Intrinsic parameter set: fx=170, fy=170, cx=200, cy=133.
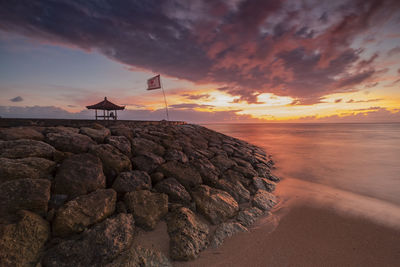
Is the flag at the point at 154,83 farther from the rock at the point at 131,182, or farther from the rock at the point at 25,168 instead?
the rock at the point at 25,168

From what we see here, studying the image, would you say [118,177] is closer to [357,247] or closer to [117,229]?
[117,229]

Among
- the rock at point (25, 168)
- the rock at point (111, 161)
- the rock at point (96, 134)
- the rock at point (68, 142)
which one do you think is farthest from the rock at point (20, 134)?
the rock at point (111, 161)

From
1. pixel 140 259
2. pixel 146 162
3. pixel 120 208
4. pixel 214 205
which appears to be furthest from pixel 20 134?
pixel 214 205

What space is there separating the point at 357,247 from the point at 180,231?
11.5 ft

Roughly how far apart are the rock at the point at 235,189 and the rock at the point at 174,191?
50.8 inches

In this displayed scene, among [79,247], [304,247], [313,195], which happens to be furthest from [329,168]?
[79,247]

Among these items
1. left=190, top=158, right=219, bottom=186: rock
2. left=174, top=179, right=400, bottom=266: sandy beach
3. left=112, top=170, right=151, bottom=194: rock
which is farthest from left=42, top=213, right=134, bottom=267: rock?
left=190, top=158, right=219, bottom=186: rock

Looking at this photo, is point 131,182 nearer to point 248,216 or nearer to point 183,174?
point 183,174

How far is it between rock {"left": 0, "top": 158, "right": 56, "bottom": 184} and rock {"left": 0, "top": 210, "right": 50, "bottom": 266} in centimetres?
89

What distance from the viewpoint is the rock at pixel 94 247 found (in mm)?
2496

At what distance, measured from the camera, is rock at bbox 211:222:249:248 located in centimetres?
327

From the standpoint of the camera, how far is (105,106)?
12914 mm

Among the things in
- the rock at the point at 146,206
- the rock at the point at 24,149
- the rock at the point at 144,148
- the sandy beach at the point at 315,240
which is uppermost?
the rock at the point at 24,149

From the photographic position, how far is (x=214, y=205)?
402 centimetres
